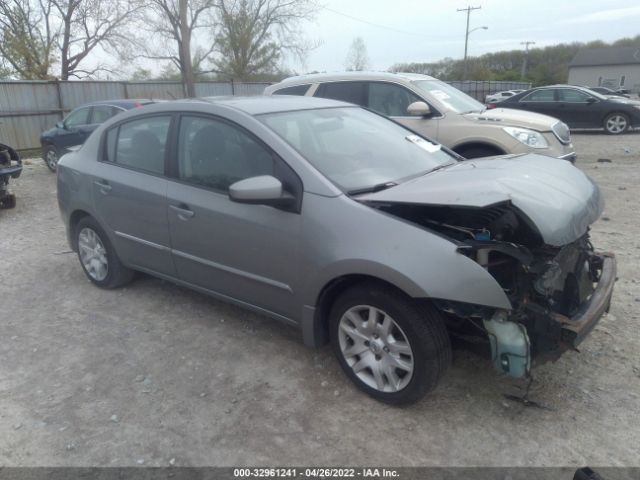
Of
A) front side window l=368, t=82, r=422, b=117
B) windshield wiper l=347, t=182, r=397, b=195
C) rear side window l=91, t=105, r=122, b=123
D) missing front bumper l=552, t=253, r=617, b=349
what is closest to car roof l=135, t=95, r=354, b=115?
windshield wiper l=347, t=182, r=397, b=195

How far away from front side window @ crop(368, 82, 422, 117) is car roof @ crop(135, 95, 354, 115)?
3371 mm

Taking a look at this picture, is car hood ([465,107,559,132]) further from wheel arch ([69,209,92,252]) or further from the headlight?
wheel arch ([69,209,92,252])

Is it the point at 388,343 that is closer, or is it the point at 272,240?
the point at 388,343

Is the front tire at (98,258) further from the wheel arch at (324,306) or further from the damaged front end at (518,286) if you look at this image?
the damaged front end at (518,286)

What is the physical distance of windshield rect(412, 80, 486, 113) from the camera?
7.12m

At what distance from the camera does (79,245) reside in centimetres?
482

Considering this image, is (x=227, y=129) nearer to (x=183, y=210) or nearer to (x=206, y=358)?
(x=183, y=210)

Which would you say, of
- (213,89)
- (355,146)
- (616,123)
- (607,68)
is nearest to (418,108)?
(355,146)

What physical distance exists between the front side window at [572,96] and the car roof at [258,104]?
13.8m

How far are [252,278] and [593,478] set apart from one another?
2.13 meters

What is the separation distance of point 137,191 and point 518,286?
9.34 ft

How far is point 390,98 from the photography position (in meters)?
7.34

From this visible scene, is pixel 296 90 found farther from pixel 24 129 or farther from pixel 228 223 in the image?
pixel 24 129

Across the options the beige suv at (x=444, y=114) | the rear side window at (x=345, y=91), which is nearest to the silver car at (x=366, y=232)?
the beige suv at (x=444, y=114)
